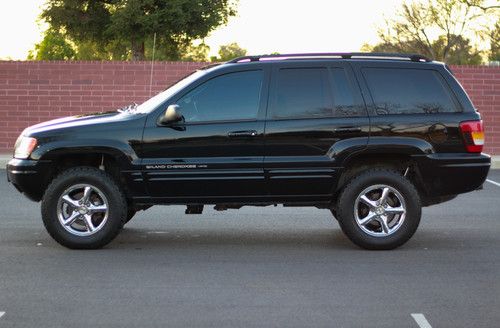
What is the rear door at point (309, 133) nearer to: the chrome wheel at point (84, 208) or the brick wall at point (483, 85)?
the chrome wheel at point (84, 208)

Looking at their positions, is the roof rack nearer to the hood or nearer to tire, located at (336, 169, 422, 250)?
tire, located at (336, 169, 422, 250)

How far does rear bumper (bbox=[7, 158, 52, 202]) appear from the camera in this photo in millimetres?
10438

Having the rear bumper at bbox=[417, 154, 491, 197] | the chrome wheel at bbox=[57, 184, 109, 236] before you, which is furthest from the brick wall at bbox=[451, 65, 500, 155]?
the chrome wheel at bbox=[57, 184, 109, 236]

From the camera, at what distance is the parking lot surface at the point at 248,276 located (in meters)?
7.43

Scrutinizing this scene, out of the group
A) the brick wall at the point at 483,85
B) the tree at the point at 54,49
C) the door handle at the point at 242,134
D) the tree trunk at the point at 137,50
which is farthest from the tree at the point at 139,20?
the door handle at the point at 242,134

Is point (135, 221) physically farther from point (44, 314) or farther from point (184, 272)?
point (44, 314)

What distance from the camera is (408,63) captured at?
10758 millimetres

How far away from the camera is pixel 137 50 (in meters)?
50.6

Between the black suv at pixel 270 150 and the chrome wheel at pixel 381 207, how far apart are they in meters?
0.01

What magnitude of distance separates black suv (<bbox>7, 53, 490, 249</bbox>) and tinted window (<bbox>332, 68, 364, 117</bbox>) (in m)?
0.01

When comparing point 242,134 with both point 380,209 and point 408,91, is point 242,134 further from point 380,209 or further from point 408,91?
point 408,91

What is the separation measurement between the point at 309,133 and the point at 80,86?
584 inches

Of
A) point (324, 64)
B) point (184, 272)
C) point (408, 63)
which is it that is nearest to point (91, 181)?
point (184, 272)

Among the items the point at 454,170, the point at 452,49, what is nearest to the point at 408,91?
the point at 454,170
